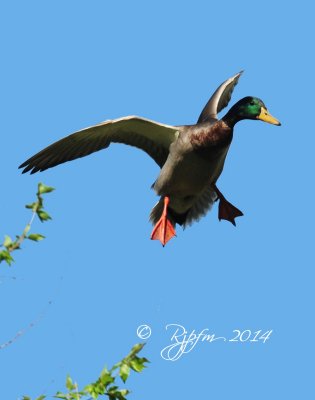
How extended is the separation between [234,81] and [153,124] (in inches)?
94.2

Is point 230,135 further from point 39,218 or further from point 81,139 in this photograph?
point 39,218

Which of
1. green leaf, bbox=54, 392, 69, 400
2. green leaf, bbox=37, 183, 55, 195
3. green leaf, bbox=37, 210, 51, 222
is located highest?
green leaf, bbox=37, 183, 55, 195

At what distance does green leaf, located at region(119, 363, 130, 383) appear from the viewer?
427cm

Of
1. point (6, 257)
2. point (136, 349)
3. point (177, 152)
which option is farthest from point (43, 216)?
point (177, 152)

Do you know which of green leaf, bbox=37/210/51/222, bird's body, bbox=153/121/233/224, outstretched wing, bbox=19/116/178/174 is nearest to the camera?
green leaf, bbox=37/210/51/222

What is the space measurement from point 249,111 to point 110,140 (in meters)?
1.46

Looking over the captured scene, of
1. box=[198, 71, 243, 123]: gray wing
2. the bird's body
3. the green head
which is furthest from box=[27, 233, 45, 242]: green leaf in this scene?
box=[198, 71, 243, 123]: gray wing

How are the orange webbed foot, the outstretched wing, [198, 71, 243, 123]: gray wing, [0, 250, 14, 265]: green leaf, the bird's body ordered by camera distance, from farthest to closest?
1. [198, 71, 243, 123]: gray wing
2. the orange webbed foot
3. the outstretched wing
4. the bird's body
5. [0, 250, 14, 265]: green leaf

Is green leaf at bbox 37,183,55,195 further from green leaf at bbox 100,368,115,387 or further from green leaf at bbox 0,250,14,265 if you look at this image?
green leaf at bbox 100,368,115,387

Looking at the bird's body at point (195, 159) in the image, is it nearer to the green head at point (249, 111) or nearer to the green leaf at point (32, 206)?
the green head at point (249, 111)

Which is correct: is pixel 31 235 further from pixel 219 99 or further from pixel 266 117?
pixel 219 99

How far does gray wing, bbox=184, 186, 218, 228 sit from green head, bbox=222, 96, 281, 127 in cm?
97

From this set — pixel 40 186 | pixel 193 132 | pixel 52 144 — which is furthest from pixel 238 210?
pixel 40 186

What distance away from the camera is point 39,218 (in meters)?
4.41
